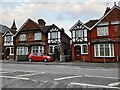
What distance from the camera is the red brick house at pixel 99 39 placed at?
28656 millimetres

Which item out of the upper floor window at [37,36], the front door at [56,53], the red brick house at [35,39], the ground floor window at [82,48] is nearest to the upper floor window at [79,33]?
the ground floor window at [82,48]

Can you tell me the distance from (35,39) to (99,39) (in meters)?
13.8

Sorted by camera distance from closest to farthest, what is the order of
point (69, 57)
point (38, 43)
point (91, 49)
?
point (91, 49) → point (69, 57) → point (38, 43)

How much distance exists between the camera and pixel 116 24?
2884 centimetres

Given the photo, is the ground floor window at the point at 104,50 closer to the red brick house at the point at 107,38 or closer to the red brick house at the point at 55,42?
the red brick house at the point at 107,38

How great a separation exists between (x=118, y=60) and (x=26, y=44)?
62.6ft

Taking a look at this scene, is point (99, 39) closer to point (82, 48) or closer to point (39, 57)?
point (82, 48)

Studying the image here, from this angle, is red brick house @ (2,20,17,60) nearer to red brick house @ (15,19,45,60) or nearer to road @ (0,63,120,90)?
red brick house @ (15,19,45,60)

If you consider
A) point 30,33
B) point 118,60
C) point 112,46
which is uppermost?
point 30,33

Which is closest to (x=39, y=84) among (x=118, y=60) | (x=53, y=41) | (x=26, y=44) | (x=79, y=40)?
(x=118, y=60)

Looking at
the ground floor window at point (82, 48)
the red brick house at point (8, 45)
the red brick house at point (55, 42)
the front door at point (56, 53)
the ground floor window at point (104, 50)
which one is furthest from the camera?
the red brick house at point (8, 45)

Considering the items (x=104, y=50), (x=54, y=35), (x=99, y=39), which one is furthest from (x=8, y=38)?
(x=104, y=50)

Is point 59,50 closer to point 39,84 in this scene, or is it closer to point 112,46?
point 112,46

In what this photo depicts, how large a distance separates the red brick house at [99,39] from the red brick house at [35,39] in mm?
4288
